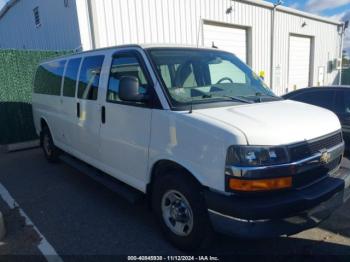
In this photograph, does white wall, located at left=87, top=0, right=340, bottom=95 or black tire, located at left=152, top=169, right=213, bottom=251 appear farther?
white wall, located at left=87, top=0, right=340, bottom=95

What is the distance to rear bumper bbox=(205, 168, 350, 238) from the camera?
231 cm

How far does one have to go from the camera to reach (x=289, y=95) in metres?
6.61

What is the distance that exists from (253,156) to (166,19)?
7.91 meters

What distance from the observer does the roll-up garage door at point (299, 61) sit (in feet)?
49.5

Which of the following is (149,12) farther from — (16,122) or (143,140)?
(143,140)

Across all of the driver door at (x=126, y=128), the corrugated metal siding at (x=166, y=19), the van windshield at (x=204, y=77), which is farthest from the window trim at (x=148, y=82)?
the corrugated metal siding at (x=166, y=19)

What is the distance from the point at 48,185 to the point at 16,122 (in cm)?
384

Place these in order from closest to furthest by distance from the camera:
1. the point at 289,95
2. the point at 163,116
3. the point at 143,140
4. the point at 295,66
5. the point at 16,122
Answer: the point at 163,116 → the point at 143,140 → the point at 289,95 → the point at 16,122 → the point at 295,66

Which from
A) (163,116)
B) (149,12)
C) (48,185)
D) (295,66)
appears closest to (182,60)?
(163,116)

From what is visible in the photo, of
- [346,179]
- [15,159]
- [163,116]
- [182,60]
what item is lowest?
[15,159]

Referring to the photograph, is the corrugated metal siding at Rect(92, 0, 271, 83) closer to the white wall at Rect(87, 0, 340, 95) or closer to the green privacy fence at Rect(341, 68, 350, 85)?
the white wall at Rect(87, 0, 340, 95)

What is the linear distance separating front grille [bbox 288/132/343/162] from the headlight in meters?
0.15

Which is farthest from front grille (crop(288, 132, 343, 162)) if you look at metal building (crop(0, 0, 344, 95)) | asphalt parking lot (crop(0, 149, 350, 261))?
metal building (crop(0, 0, 344, 95))

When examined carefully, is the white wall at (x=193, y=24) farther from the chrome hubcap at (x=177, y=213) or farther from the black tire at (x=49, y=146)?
the chrome hubcap at (x=177, y=213)
